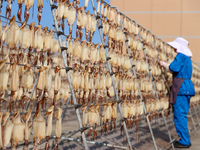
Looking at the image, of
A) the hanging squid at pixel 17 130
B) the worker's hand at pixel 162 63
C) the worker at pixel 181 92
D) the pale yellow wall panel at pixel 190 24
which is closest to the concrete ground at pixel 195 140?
the worker at pixel 181 92

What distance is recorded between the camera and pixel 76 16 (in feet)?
12.5

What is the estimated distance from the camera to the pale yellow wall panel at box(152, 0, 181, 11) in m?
21.4

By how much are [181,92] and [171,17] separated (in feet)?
54.2

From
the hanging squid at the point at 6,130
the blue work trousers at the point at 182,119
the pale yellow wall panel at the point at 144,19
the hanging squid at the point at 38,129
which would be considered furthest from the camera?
the pale yellow wall panel at the point at 144,19

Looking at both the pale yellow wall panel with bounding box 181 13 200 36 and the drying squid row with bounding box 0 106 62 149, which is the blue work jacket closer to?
the drying squid row with bounding box 0 106 62 149

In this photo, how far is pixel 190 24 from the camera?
69.3ft

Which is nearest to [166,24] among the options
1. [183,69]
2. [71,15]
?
[183,69]

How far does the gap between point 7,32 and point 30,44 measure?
0.32 meters

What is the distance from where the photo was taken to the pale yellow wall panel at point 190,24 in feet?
68.3

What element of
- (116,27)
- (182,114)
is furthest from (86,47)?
(182,114)

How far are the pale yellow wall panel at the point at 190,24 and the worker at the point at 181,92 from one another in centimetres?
1566

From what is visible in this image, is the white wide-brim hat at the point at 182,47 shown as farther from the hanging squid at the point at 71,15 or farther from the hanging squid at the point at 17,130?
the hanging squid at the point at 17,130

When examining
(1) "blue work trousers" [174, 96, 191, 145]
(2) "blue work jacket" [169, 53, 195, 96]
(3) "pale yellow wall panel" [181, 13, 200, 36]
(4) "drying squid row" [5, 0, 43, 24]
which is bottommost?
(1) "blue work trousers" [174, 96, 191, 145]

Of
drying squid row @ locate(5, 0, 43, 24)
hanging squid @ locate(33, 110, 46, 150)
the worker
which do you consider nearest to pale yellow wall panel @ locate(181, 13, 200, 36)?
the worker
